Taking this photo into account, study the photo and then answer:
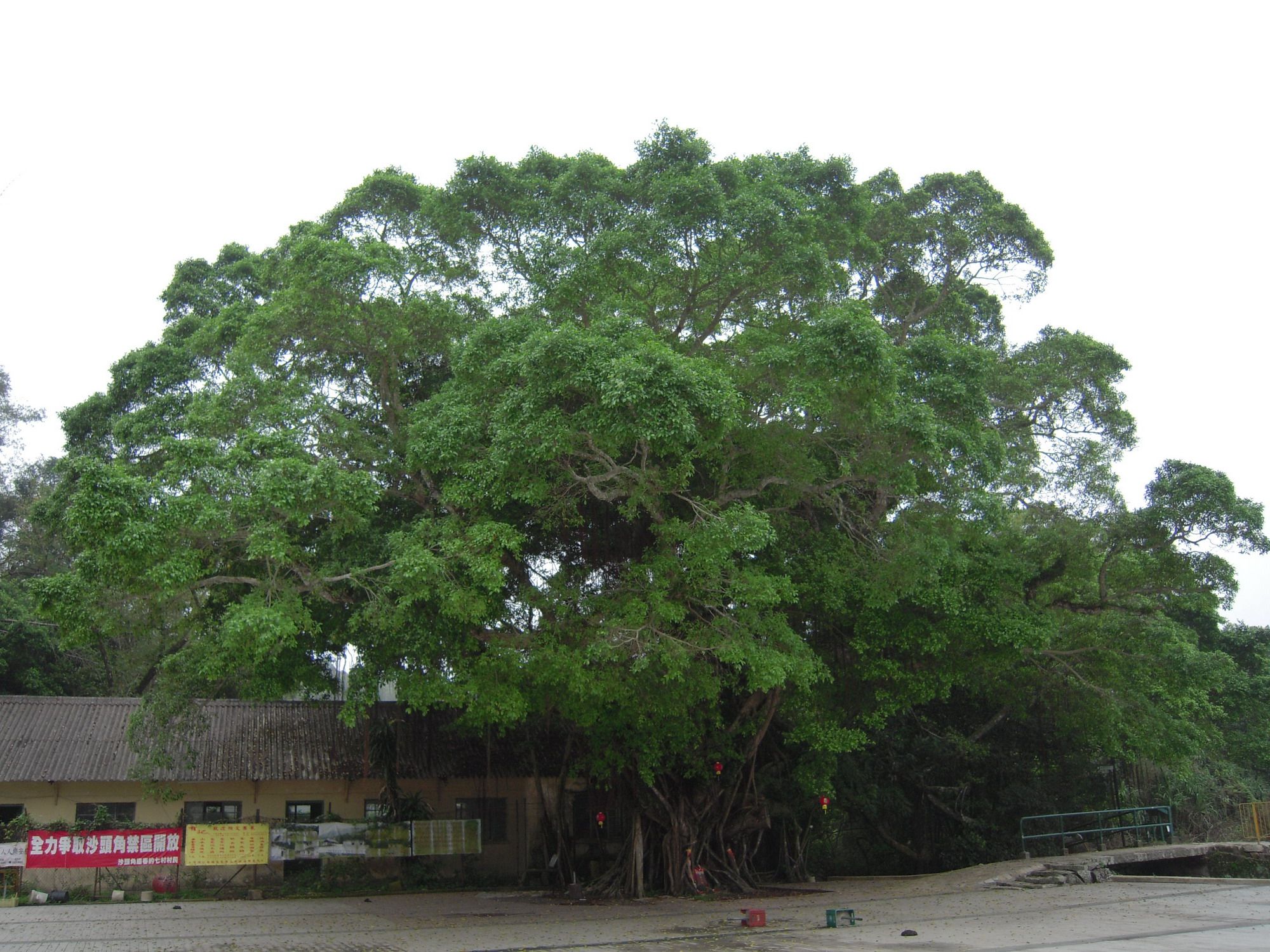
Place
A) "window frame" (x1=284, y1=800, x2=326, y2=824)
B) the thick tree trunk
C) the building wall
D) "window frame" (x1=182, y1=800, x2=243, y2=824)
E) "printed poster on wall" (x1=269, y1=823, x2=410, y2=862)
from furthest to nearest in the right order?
"window frame" (x1=284, y1=800, x2=326, y2=824)
"window frame" (x1=182, y1=800, x2=243, y2=824)
the building wall
"printed poster on wall" (x1=269, y1=823, x2=410, y2=862)
the thick tree trunk

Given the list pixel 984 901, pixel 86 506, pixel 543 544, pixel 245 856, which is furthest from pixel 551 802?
pixel 86 506

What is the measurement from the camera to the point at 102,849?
16.5 metres

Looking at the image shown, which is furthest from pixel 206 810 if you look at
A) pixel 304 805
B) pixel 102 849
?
pixel 102 849

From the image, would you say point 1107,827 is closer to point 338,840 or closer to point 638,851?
point 638,851

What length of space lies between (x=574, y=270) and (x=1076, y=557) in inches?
338

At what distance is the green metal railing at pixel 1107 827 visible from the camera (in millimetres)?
20172

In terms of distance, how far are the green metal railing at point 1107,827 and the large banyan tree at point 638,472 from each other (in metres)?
4.99

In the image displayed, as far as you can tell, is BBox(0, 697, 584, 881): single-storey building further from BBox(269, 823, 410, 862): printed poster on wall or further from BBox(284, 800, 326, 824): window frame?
BBox(269, 823, 410, 862): printed poster on wall

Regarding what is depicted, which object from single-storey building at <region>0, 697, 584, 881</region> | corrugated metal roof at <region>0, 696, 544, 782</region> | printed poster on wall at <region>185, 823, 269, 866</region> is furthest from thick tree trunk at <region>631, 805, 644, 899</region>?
printed poster on wall at <region>185, 823, 269, 866</region>

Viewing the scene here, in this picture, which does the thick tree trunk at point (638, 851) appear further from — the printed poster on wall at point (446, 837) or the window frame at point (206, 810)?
the window frame at point (206, 810)

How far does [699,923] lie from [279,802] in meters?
10.6

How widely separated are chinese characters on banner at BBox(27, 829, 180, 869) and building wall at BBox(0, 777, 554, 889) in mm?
672

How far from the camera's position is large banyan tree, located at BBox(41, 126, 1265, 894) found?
11.3 m

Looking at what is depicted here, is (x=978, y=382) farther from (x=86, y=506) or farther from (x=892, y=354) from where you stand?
(x=86, y=506)
